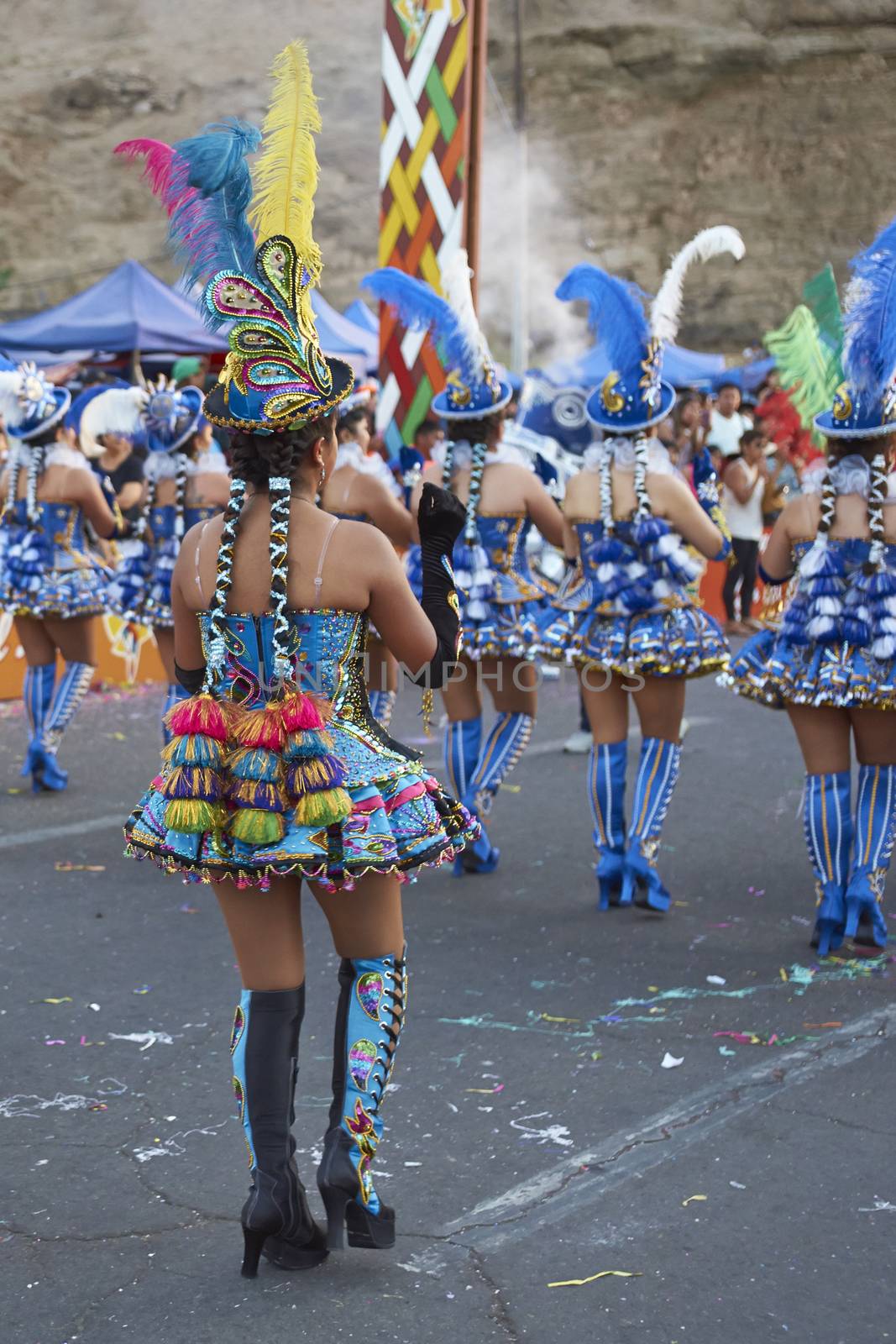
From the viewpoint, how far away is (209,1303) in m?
2.94

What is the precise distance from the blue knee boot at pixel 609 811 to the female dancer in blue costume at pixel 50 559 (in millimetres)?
3026

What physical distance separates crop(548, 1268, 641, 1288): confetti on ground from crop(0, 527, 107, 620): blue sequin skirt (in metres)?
5.12

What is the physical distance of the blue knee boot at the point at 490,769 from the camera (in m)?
6.34

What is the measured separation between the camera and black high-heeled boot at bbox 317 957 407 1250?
3033mm

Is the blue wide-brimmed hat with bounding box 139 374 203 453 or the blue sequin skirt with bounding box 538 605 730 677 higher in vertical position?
the blue wide-brimmed hat with bounding box 139 374 203 453

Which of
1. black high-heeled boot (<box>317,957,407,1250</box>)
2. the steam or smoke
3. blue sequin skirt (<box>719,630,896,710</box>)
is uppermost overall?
the steam or smoke

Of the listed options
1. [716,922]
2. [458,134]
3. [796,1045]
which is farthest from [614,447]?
[458,134]

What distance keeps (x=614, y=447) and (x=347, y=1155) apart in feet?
10.7

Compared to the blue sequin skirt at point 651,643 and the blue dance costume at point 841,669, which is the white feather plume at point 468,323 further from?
the blue dance costume at point 841,669

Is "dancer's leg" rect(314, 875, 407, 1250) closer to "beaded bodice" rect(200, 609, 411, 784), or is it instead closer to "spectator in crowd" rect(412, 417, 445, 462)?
"beaded bodice" rect(200, 609, 411, 784)

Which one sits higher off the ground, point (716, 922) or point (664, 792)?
point (664, 792)

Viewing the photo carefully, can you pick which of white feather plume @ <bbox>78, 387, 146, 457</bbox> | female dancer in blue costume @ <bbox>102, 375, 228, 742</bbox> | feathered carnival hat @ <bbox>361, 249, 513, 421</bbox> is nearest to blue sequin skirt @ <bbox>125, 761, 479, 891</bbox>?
feathered carnival hat @ <bbox>361, 249, 513, 421</bbox>

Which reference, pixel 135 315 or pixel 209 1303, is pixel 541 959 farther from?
pixel 135 315

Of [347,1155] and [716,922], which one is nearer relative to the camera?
[347,1155]
